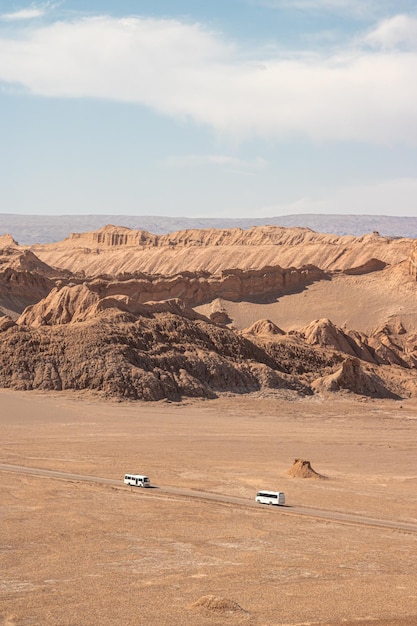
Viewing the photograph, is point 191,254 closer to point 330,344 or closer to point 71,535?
point 330,344

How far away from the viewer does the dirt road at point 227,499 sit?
25312 mm

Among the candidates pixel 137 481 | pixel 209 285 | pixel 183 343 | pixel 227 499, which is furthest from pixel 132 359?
pixel 209 285

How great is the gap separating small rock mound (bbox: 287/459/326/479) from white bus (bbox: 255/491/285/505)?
5028mm

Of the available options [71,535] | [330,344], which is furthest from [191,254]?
[71,535]

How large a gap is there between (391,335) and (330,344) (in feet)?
46.6

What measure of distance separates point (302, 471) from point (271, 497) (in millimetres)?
5456

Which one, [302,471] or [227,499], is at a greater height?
[227,499]

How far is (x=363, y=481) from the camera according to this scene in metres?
32.9

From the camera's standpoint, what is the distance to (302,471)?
1283 inches

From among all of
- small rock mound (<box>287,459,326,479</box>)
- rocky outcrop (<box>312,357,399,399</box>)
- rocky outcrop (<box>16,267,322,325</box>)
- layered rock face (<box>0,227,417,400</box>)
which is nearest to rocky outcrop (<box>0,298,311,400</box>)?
layered rock face (<box>0,227,417,400</box>)

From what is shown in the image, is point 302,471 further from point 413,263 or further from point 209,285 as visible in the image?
point 413,263

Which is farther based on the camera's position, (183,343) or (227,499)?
(183,343)

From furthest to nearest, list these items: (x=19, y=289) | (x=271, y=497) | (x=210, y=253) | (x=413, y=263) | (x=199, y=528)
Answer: (x=210, y=253)
(x=413, y=263)
(x=19, y=289)
(x=271, y=497)
(x=199, y=528)

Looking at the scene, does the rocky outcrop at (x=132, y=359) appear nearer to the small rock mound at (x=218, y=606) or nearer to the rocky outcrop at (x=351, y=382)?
the rocky outcrop at (x=351, y=382)
